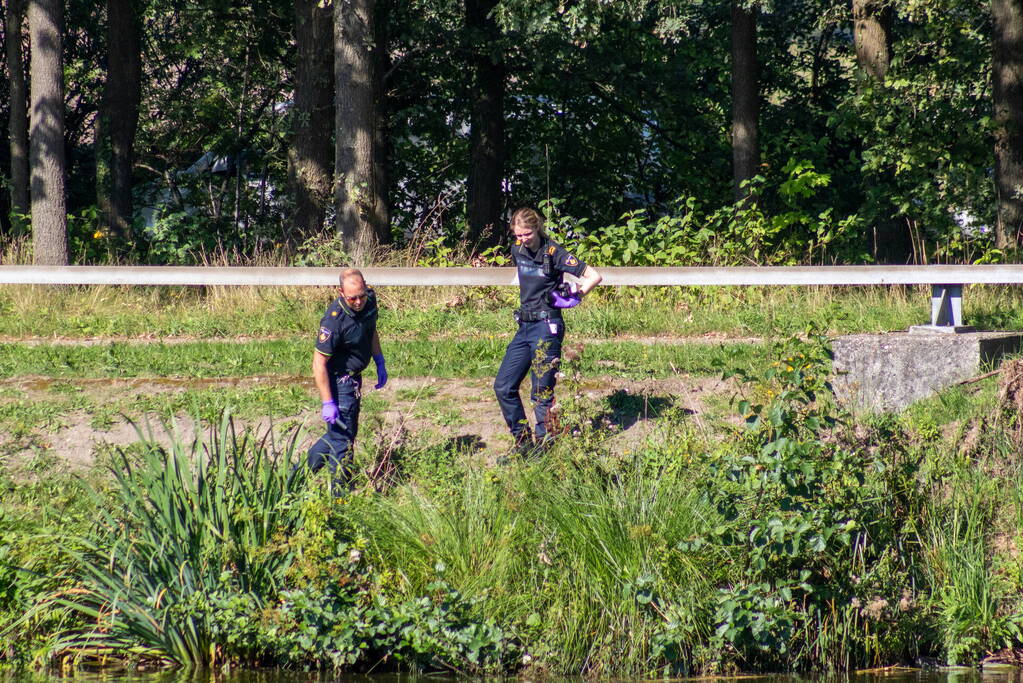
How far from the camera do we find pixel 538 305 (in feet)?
29.2

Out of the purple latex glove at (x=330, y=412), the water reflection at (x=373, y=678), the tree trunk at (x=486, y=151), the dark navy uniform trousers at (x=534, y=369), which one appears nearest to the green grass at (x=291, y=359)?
the dark navy uniform trousers at (x=534, y=369)

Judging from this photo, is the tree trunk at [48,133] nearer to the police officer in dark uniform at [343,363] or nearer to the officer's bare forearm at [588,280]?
the police officer in dark uniform at [343,363]

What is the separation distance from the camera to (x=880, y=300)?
44.0 feet

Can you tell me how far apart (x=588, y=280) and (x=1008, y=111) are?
9.98 meters

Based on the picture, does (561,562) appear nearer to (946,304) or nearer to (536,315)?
(536,315)

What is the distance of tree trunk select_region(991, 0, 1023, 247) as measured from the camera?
1633 centimetres

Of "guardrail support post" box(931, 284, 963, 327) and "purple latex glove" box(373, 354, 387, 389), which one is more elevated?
"guardrail support post" box(931, 284, 963, 327)

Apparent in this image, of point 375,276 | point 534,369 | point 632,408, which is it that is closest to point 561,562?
point 534,369

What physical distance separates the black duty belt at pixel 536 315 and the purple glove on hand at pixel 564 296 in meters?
0.07

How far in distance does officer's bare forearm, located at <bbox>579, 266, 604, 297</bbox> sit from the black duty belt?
0.25m

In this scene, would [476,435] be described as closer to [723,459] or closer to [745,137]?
[723,459]

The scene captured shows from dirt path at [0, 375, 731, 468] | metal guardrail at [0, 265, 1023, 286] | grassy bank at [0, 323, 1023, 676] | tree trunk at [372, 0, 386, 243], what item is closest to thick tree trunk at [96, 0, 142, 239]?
tree trunk at [372, 0, 386, 243]

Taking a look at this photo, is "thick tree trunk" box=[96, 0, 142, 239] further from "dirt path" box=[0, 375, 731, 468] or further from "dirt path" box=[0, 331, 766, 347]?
"dirt path" box=[0, 375, 731, 468]

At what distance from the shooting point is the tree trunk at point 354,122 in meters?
16.4
